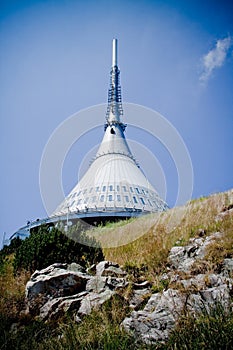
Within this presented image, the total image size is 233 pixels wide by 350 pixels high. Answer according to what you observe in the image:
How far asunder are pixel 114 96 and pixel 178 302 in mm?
66266

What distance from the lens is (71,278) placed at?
6.72 m

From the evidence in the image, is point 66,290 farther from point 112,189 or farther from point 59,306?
point 112,189

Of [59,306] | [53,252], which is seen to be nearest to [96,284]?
[59,306]

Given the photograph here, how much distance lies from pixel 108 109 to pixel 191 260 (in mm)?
61148

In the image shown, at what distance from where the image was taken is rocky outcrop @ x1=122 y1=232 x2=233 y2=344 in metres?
4.19

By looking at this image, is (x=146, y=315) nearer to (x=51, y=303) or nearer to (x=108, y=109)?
(x=51, y=303)

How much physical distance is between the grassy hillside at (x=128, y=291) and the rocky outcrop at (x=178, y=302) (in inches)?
7.7

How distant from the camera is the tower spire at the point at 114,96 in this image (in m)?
64.0

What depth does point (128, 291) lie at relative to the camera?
6047 millimetres

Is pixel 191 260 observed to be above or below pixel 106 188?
below

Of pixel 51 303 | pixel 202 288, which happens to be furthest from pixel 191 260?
pixel 51 303

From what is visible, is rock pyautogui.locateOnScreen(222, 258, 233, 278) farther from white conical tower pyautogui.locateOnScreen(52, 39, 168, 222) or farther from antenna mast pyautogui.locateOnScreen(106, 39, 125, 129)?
antenna mast pyautogui.locateOnScreen(106, 39, 125, 129)

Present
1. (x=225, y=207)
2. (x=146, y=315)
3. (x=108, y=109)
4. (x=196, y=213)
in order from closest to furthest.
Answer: (x=146, y=315) < (x=225, y=207) < (x=196, y=213) < (x=108, y=109)

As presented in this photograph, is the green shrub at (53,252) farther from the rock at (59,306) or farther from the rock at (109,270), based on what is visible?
the rock at (59,306)
